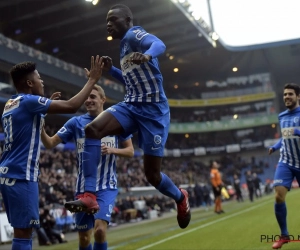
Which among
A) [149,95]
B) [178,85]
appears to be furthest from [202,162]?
[149,95]

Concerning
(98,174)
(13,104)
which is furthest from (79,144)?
(13,104)

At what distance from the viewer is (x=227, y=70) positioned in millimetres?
59000

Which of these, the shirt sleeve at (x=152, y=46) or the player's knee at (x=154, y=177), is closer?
the shirt sleeve at (x=152, y=46)

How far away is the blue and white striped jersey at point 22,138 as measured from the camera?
4.55 meters

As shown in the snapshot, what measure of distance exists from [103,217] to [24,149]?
4.69ft

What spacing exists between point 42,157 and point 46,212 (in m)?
8.57

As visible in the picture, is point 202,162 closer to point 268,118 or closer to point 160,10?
point 268,118

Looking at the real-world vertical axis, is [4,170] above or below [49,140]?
below

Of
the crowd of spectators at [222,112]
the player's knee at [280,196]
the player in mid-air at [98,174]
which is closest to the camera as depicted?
the player in mid-air at [98,174]

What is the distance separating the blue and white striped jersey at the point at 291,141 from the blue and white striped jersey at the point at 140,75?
3.41m

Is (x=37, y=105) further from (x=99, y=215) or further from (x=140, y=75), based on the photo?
(x=99, y=215)

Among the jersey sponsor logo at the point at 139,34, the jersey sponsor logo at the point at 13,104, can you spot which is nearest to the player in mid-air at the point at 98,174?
the jersey sponsor logo at the point at 13,104

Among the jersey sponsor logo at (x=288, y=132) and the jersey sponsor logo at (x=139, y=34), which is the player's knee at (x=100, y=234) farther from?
the jersey sponsor logo at (x=288, y=132)

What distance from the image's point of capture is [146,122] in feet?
16.5
